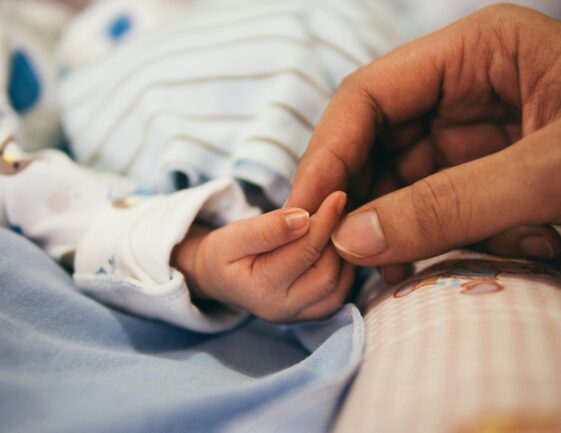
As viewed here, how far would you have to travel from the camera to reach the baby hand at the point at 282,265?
452 millimetres

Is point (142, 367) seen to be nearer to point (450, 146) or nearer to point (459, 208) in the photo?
point (459, 208)

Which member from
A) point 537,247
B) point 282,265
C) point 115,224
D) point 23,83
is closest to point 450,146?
point 537,247

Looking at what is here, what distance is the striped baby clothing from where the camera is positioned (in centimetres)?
65

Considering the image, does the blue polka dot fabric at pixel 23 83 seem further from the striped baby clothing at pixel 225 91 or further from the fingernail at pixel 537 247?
the fingernail at pixel 537 247

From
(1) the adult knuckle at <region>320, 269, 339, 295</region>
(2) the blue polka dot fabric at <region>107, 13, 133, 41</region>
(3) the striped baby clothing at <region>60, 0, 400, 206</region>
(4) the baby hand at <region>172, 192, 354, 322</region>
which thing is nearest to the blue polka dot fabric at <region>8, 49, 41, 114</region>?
(3) the striped baby clothing at <region>60, 0, 400, 206</region>

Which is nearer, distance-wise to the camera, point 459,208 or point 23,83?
point 459,208

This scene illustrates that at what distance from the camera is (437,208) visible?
0.41m

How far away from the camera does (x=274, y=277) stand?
1.55 feet

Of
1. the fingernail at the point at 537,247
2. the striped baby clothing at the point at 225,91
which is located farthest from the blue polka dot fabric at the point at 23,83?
the fingernail at the point at 537,247

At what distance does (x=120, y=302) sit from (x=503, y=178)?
0.42 metres

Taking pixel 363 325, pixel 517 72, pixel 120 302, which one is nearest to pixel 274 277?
pixel 363 325

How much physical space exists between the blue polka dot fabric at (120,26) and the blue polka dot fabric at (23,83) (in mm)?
197

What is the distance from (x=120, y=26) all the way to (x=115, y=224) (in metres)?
0.64

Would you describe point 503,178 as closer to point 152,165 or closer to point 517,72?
point 517,72
